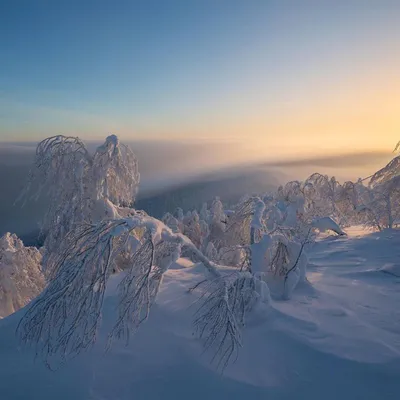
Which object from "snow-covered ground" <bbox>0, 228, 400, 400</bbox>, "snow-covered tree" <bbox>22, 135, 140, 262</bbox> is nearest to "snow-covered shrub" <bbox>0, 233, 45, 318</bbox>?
"snow-covered tree" <bbox>22, 135, 140, 262</bbox>

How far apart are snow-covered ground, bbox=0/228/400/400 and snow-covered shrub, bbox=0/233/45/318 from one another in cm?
777

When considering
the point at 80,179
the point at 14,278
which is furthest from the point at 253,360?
the point at 14,278

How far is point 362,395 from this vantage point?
3.86 m

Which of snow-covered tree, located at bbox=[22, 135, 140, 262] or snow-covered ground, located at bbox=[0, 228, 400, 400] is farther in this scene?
snow-covered tree, located at bbox=[22, 135, 140, 262]

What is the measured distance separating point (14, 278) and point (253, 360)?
1184cm

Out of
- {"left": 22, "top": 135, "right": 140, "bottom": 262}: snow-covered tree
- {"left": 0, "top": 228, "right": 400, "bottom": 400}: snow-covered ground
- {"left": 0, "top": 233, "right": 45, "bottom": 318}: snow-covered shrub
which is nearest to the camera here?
{"left": 0, "top": 228, "right": 400, "bottom": 400}: snow-covered ground

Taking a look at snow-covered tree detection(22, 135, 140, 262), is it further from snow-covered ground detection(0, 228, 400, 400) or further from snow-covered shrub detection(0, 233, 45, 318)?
snow-covered shrub detection(0, 233, 45, 318)

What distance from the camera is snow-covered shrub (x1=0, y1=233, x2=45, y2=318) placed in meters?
12.5

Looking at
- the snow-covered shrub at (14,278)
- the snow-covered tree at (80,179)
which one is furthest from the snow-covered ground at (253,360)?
the snow-covered shrub at (14,278)

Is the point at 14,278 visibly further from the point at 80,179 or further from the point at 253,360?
the point at 253,360

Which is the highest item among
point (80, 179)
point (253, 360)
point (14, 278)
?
point (80, 179)

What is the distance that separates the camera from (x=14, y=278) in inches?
496

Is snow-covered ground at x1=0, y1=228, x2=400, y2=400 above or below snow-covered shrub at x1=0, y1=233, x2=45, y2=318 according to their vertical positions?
above

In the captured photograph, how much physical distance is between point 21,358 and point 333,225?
6.59 metres
